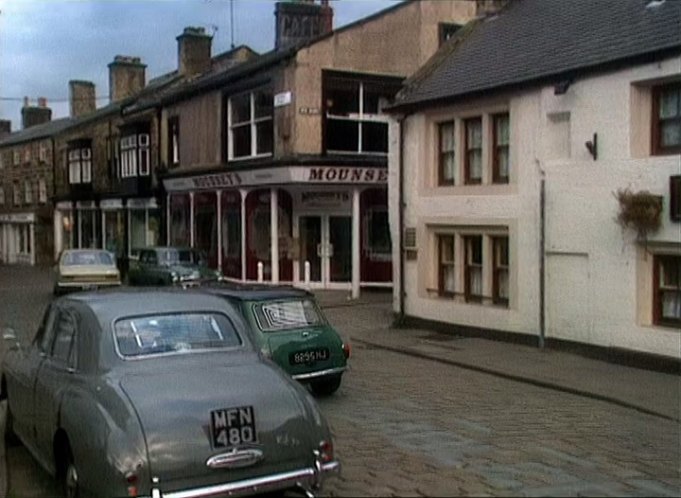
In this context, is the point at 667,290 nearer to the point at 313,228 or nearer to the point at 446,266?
the point at 446,266

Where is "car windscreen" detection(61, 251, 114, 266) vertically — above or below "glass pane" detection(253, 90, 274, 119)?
below

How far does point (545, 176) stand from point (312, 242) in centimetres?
1303

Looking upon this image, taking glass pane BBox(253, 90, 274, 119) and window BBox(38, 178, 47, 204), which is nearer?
glass pane BBox(253, 90, 274, 119)

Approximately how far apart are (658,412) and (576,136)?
6.20 m

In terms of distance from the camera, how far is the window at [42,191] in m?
51.8

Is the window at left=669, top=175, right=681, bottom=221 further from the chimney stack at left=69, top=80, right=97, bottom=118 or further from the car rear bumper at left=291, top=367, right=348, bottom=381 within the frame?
the chimney stack at left=69, top=80, right=97, bottom=118

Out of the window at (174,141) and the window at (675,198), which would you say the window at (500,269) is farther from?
the window at (174,141)

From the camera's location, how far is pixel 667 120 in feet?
46.0

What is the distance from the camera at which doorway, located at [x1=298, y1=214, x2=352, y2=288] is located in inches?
1103

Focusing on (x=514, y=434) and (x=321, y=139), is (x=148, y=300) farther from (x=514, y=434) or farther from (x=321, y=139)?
(x=321, y=139)

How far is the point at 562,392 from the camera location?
12.1 meters

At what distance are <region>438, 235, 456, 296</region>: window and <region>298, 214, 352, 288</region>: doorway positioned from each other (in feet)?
28.6

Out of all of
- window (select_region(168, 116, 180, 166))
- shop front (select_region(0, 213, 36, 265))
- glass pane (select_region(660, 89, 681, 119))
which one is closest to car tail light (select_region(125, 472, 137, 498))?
glass pane (select_region(660, 89, 681, 119))

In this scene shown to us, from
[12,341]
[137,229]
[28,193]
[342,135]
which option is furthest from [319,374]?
[28,193]
